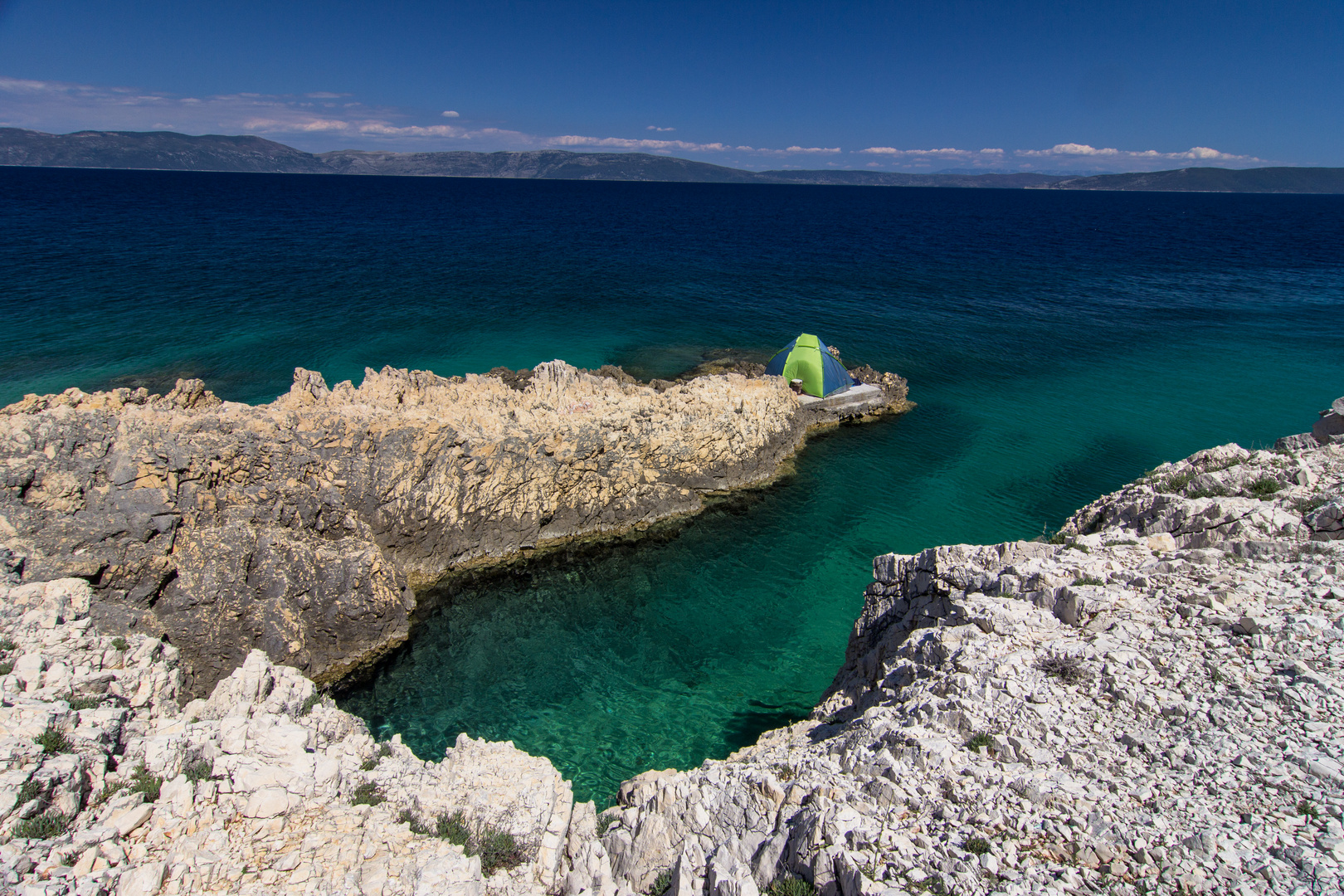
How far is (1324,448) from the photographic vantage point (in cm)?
1309

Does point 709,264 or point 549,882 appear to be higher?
point 709,264

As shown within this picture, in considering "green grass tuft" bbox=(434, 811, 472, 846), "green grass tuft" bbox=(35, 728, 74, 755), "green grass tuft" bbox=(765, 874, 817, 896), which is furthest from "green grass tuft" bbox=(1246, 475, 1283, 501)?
"green grass tuft" bbox=(35, 728, 74, 755)

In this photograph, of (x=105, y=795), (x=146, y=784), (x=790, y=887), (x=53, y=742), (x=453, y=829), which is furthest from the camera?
(x=453, y=829)

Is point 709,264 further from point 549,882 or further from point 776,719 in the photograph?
point 549,882

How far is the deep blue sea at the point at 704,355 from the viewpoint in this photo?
16.6 meters

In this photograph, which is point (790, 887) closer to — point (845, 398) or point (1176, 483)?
point (1176, 483)

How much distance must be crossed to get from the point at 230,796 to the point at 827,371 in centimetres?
2990

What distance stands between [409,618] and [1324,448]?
21.9 meters

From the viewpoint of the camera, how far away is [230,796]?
8312 millimetres

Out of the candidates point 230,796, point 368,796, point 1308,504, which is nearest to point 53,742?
point 230,796

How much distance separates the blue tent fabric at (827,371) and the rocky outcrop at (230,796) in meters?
26.2

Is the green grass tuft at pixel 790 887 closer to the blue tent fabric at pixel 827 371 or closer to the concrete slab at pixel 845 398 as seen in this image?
the concrete slab at pixel 845 398

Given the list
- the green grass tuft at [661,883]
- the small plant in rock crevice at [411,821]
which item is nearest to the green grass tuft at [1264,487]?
the green grass tuft at [661,883]

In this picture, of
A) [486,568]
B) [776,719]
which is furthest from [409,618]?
[776,719]
